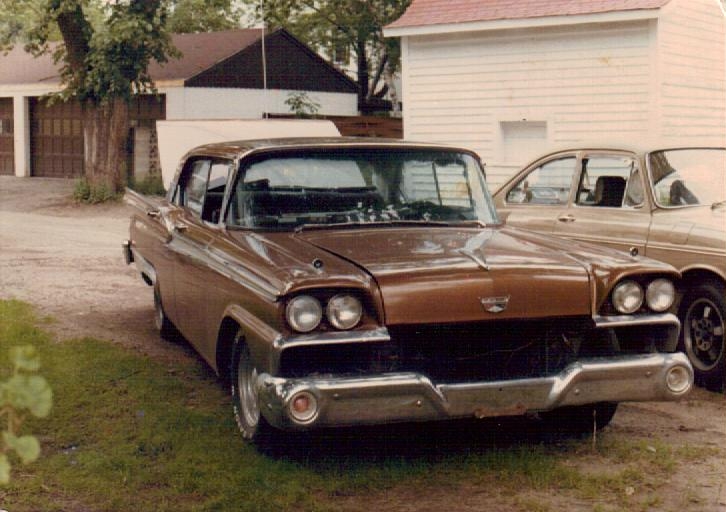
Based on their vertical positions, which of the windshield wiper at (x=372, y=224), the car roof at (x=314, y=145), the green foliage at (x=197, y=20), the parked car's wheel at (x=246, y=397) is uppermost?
the green foliage at (x=197, y=20)

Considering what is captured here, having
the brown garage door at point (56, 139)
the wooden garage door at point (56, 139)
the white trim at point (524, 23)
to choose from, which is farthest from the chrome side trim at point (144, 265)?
the wooden garage door at point (56, 139)

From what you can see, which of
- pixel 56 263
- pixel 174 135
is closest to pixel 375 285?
pixel 56 263

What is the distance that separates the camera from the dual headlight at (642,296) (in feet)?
17.9

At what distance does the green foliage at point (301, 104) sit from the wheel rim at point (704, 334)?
2169cm

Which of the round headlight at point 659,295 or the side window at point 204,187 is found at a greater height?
the side window at point 204,187

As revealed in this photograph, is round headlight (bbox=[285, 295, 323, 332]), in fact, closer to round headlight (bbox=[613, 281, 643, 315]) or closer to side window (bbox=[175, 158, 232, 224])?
round headlight (bbox=[613, 281, 643, 315])

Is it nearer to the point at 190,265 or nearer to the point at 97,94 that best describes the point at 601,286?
the point at 190,265

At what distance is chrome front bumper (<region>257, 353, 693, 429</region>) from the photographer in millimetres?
4902

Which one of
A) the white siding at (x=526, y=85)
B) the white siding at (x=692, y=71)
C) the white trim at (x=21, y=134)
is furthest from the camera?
the white trim at (x=21, y=134)

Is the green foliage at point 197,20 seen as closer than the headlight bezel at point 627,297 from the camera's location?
No

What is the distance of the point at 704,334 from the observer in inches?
289

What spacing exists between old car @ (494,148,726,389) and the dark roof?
20.7 meters

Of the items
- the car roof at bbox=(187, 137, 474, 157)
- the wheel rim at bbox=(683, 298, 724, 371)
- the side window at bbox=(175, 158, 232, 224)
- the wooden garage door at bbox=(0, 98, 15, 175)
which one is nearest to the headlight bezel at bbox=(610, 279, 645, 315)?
the car roof at bbox=(187, 137, 474, 157)

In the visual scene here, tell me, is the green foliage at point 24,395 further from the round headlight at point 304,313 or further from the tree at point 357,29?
the tree at point 357,29
